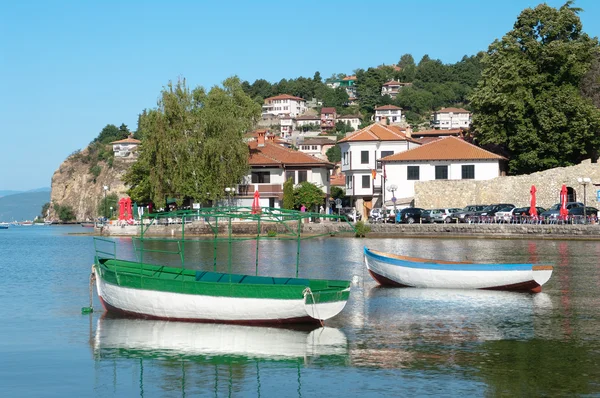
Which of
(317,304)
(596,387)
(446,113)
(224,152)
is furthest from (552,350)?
(446,113)

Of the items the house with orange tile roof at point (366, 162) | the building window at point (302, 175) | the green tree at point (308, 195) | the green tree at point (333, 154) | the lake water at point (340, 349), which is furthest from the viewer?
the green tree at point (333, 154)

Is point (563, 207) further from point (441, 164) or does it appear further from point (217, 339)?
point (217, 339)

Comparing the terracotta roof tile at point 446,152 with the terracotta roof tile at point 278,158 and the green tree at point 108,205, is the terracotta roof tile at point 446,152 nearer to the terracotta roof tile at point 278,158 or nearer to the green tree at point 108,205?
the terracotta roof tile at point 278,158

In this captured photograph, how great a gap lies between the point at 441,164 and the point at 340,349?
5400 cm

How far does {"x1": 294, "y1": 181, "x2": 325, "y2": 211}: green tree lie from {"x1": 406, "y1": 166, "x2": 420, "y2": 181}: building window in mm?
8059

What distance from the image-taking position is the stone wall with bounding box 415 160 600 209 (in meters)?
60.9

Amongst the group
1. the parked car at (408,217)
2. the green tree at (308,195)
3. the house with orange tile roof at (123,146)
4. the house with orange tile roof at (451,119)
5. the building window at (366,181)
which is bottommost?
the parked car at (408,217)

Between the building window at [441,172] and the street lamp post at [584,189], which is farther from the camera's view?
the building window at [441,172]

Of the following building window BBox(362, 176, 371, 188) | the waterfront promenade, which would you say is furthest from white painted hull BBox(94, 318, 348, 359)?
building window BBox(362, 176, 371, 188)

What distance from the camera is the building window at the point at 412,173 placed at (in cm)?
7206

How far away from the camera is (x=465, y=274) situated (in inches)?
1112

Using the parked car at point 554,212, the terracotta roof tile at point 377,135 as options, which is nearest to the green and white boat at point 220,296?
the parked car at point 554,212

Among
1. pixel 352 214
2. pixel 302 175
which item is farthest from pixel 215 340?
pixel 302 175

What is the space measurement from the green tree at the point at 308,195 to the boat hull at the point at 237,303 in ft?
164
